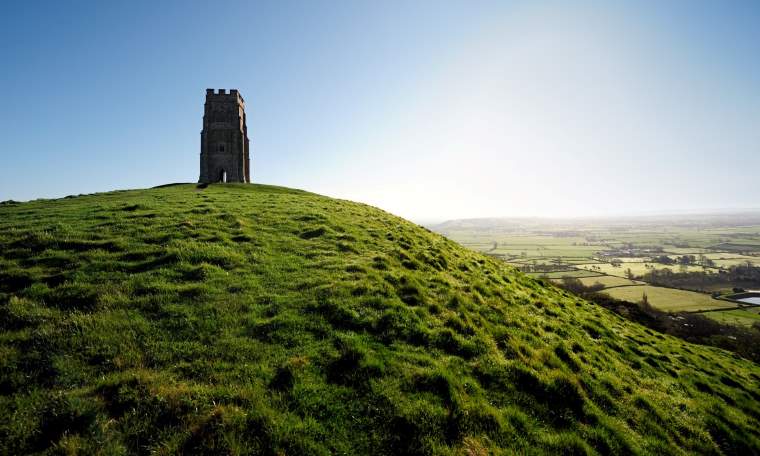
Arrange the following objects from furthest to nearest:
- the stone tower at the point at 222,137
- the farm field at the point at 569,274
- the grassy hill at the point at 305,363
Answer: the farm field at the point at 569,274
the stone tower at the point at 222,137
the grassy hill at the point at 305,363

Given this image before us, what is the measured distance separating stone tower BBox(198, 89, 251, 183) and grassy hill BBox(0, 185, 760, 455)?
39788 mm

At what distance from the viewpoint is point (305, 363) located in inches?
301

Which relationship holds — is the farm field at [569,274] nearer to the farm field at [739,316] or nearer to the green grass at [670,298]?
the green grass at [670,298]

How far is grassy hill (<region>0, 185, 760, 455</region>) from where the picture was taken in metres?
5.91

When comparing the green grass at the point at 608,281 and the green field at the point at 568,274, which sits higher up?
Result: the green grass at the point at 608,281

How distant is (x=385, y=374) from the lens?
7742 millimetres

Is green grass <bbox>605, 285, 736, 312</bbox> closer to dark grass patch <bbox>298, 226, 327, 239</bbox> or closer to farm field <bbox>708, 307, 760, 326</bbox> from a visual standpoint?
farm field <bbox>708, 307, 760, 326</bbox>

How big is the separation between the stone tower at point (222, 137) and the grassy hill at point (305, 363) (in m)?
39.8

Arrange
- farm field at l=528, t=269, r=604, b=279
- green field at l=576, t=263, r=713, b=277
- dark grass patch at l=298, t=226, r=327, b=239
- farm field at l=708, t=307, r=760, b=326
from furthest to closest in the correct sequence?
green field at l=576, t=263, r=713, b=277 < farm field at l=528, t=269, r=604, b=279 < farm field at l=708, t=307, r=760, b=326 < dark grass patch at l=298, t=226, r=327, b=239

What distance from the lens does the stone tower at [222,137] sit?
53.5 m

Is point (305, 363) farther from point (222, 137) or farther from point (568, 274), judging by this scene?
point (568, 274)

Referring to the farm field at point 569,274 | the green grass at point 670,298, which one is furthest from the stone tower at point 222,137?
the farm field at point 569,274

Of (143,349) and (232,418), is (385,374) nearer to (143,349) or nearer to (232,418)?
(232,418)

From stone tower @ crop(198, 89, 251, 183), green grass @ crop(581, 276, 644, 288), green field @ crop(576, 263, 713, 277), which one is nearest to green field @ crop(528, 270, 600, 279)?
green grass @ crop(581, 276, 644, 288)
